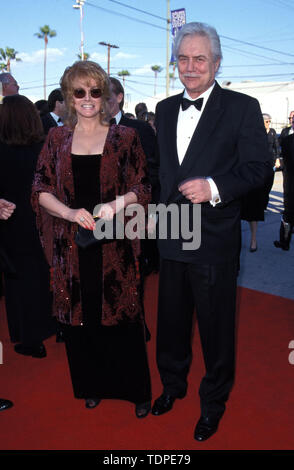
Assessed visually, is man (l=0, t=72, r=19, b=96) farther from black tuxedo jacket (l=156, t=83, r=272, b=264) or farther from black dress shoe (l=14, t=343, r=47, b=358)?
black tuxedo jacket (l=156, t=83, r=272, b=264)

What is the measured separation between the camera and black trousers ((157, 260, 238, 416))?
2.26 metres

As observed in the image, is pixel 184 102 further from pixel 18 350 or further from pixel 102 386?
pixel 18 350

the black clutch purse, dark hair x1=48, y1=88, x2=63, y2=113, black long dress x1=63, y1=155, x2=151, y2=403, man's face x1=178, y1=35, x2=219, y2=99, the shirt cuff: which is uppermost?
dark hair x1=48, y1=88, x2=63, y2=113

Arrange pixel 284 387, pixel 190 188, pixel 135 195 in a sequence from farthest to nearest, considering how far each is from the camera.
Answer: pixel 284 387, pixel 135 195, pixel 190 188

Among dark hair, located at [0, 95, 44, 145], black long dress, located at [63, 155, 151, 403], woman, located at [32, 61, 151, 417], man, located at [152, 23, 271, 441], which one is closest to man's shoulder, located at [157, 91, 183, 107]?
man, located at [152, 23, 271, 441]

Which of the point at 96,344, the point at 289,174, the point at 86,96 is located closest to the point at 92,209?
the point at 86,96

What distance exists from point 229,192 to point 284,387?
145cm

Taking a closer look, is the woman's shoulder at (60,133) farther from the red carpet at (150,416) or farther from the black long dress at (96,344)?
the red carpet at (150,416)

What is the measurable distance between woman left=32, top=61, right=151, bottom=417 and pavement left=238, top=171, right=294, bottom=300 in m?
2.50

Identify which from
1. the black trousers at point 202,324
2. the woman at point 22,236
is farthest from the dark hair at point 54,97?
the black trousers at point 202,324

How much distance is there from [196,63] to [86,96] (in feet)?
1.80

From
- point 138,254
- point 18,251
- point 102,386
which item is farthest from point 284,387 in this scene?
point 18,251

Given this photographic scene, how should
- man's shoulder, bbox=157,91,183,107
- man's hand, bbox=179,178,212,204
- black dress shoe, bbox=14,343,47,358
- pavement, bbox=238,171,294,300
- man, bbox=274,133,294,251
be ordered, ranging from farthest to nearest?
pavement, bbox=238,171,294,300 → man, bbox=274,133,294,251 → black dress shoe, bbox=14,343,47,358 → man's shoulder, bbox=157,91,183,107 → man's hand, bbox=179,178,212,204

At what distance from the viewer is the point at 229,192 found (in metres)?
2.04
